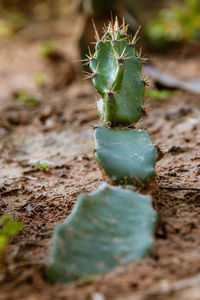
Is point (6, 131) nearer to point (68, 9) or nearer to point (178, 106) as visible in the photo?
point (178, 106)

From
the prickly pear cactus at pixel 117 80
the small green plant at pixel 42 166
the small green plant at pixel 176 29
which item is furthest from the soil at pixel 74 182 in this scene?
the small green plant at pixel 176 29

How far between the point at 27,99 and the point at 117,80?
2.92 meters

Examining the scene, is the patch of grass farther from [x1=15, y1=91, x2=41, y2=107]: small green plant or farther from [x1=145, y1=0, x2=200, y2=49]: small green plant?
[x1=145, y1=0, x2=200, y2=49]: small green plant

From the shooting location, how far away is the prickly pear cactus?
6.73 ft

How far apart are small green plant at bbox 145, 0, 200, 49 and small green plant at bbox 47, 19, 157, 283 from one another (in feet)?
16.5

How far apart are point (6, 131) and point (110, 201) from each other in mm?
2456

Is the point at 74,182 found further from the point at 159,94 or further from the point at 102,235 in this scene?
the point at 159,94

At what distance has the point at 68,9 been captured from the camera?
11.1m

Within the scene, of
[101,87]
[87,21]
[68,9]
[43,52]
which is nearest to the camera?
[101,87]

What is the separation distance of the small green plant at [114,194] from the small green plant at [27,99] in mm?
2576

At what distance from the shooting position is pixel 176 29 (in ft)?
24.2

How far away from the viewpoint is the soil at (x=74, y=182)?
133 cm

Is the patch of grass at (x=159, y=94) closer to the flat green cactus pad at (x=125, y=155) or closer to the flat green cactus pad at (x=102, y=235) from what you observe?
the flat green cactus pad at (x=125, y=155)

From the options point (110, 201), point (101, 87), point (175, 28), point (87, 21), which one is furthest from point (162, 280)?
point (175, 28)
